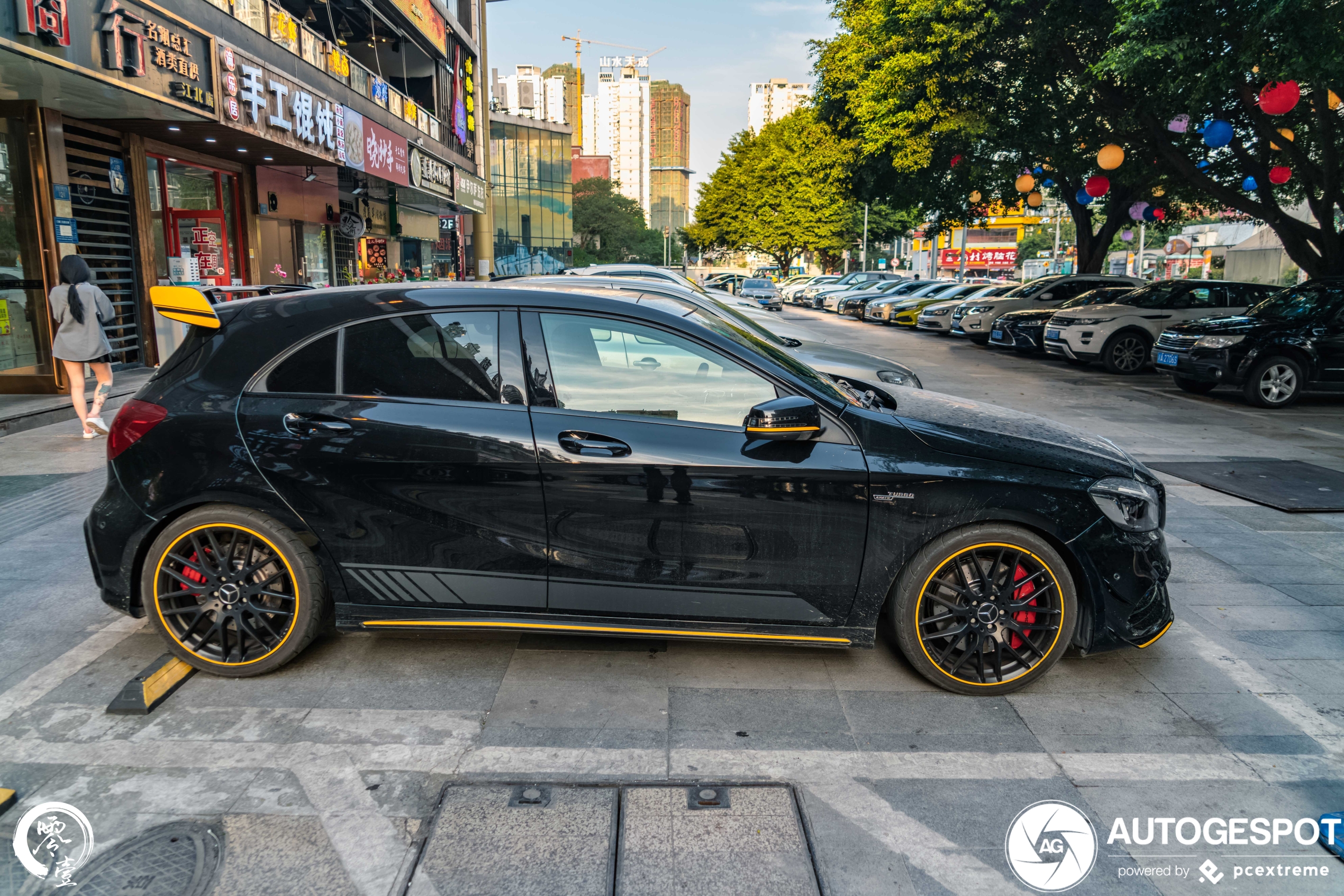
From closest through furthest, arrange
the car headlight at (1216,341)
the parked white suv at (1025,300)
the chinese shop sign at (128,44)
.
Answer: the chinese shop sign at (128,44) → the car headlight at (1216,341) → the parked white suv at (1025,300)

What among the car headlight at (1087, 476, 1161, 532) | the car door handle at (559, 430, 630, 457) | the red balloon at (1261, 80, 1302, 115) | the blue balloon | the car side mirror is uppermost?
the red balloon at (1261, 80, 1302, 115)

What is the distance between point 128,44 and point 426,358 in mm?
8789

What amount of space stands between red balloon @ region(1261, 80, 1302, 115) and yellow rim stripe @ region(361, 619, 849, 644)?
1264cm

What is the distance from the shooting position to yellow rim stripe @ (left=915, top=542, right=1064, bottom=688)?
11.9 feet

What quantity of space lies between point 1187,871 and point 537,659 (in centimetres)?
254

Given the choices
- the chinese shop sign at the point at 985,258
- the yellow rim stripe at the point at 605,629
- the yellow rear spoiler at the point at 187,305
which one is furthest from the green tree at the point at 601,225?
the yellow rim stripe at the point at 605,629

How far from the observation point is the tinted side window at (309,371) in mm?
3764

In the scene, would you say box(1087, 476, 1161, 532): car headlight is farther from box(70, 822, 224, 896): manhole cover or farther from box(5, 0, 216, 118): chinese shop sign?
box(5, 0, 216, 118): chinese shop sign

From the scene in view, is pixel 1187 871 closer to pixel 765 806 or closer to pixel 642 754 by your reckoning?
pixel 765 806

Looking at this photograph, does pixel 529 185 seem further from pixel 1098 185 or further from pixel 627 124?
pixel 627 124

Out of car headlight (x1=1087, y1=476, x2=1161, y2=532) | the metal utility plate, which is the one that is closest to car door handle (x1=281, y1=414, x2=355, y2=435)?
car headlight (x1=1087, y1=476, x2=1161, y2=532)

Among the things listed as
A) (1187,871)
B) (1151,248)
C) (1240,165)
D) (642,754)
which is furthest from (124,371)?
(1151,248)

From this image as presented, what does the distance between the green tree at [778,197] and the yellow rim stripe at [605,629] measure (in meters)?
41.2

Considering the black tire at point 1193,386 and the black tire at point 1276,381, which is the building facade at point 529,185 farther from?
the black tire at point 1276,381
